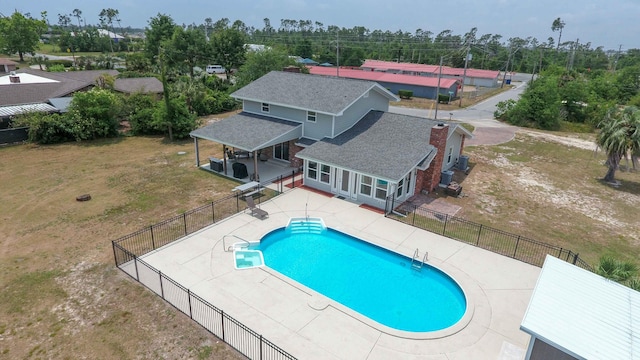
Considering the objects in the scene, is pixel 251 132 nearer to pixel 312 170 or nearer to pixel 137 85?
pixel 312 170

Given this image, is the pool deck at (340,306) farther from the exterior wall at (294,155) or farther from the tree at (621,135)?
the tree at (621,135)

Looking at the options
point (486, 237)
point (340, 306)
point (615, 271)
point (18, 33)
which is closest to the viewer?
point (615, 271)

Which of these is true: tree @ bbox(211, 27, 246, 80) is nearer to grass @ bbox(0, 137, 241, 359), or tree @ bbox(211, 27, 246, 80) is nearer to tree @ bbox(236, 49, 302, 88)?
tree @ bbox(236, 49, 302, 88)

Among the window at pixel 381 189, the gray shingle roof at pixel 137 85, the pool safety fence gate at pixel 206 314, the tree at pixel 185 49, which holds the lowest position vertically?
the pool safety fence gate at pixel 206 314

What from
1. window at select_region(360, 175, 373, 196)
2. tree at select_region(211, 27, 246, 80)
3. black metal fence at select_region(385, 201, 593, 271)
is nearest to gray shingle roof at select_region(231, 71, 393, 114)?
window at select_region(360, 175, 373, 196)

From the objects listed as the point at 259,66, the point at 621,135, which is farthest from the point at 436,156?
the point at 259,66

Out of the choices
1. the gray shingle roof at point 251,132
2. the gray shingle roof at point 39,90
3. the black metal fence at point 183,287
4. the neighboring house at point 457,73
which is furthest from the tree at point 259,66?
the neighboring house at point 457,73
